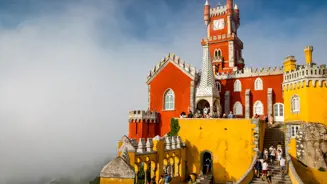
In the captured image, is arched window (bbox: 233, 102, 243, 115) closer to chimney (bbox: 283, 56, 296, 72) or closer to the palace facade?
the palace facade

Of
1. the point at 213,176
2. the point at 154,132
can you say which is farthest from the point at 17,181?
the point at 213,176

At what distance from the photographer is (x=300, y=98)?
2347 centimetres

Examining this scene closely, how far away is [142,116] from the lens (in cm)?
3103

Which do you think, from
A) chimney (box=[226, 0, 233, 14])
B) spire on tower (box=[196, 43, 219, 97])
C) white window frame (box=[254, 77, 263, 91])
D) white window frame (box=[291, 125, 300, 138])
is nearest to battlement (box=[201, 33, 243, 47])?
chimney (box=[226, 0, 233, 14])

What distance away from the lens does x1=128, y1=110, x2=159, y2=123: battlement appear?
31125 mm

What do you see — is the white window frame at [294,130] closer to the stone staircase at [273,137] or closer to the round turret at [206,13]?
the stone staircase at [273,137]

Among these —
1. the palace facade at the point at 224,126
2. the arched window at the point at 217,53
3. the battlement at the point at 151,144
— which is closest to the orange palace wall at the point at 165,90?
the palace facade at the point at 224,126

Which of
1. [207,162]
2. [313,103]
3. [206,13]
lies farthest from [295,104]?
[206,13]

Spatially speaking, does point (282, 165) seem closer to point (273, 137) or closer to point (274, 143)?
point (274, 143)

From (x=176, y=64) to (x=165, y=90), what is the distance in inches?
125

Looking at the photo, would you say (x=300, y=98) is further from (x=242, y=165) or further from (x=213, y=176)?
(x=213, y=176)

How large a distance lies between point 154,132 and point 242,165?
39.8ft

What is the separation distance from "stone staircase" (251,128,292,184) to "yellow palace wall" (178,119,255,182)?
2.23 meters

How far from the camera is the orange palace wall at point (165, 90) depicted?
3114 cm
